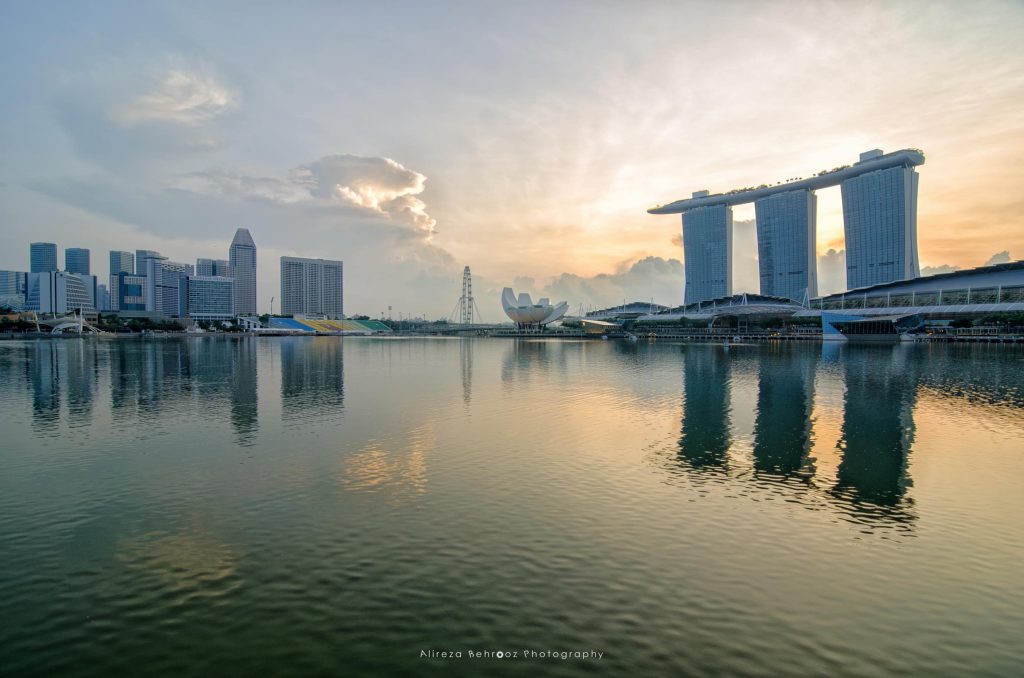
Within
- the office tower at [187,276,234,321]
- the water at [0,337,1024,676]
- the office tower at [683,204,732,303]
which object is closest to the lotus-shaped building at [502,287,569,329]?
the office tower at [683,204,732,303]

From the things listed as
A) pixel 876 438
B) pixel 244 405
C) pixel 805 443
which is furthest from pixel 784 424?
pixel 244 405

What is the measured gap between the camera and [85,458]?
1444 cm

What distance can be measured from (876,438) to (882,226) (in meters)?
142

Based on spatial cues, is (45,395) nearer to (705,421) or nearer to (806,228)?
(705,421)

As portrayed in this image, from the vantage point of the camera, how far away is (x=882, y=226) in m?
132

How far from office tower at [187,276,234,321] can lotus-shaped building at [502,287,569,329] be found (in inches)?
4048

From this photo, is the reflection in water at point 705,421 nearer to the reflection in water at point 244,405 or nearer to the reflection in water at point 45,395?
the reflection in water at point 244,405

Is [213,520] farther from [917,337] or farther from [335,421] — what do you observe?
[917,337]

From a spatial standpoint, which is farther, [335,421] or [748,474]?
[335,421]

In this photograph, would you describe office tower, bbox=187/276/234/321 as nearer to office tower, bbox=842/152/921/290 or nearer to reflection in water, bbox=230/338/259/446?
reflection in water, bbox=230/338/259/446

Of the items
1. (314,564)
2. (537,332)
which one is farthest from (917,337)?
(314,564)

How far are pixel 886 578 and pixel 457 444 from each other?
10901 millimetres

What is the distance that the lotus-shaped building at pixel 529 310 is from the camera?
15125cm

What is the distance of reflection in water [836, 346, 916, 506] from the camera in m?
12.5
